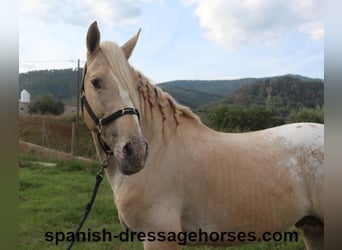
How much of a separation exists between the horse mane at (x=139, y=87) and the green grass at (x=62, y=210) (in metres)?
2.10

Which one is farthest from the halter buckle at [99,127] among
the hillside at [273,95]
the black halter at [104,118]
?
the hillside at [273,95]

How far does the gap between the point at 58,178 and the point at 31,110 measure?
17078mm

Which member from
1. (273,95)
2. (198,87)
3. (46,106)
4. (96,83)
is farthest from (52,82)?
(96,83)

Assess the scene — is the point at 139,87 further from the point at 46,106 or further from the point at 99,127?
the point at 46,106

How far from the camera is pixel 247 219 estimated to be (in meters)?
2.18

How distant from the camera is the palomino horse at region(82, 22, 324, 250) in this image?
202 cm

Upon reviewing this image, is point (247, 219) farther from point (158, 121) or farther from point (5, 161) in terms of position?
point (5, 161)

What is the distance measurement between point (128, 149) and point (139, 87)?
1.77 ft

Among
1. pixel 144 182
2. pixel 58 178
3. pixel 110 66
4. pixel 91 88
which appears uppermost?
pixel 110 66

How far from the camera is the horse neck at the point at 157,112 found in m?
2.18

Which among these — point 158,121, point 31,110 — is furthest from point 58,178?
point 31,110

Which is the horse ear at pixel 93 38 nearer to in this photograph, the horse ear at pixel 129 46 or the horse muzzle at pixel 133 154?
the horse ear at pixel 129 46

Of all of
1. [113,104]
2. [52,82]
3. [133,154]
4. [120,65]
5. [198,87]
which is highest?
[52,82]

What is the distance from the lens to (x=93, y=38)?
6.63 ft
